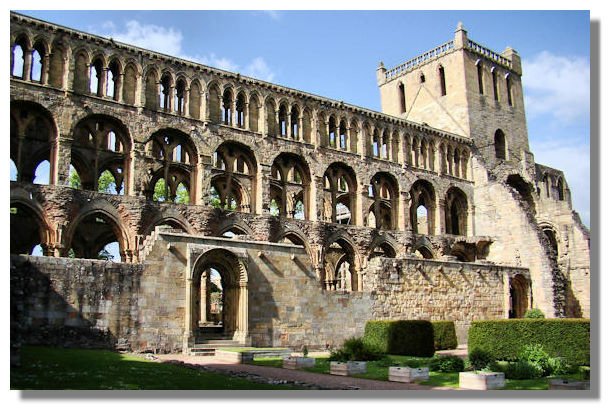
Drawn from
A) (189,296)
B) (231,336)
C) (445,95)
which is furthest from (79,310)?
(445,95)

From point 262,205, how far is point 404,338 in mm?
12377

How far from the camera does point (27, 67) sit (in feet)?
94.4

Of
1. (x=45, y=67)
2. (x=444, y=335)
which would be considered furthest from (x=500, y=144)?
(x=45, y=67)

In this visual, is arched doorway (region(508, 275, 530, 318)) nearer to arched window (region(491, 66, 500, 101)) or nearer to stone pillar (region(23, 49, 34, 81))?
arched window (region(491, 66, 500, 101))

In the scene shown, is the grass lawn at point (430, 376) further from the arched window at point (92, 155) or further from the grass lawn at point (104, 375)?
the arched window at point (92, 155)

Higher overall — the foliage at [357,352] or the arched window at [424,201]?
the arched window at [424,201]

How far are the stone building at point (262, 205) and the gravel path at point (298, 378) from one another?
15.3 feet

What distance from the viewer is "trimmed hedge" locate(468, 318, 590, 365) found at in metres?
22.4

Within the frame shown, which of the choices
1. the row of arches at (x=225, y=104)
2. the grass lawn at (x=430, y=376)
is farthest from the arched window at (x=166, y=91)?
the grass lawn at (x=430, y=376)

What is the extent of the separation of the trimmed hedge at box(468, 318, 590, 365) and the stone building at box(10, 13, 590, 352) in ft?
20.8

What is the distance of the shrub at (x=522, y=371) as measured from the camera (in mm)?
16391

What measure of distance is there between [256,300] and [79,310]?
6.94 meters

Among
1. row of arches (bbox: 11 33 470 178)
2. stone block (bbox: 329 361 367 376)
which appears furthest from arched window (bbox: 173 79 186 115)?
stone block (bbox: 329 361 367 376)

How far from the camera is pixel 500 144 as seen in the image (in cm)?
5106
